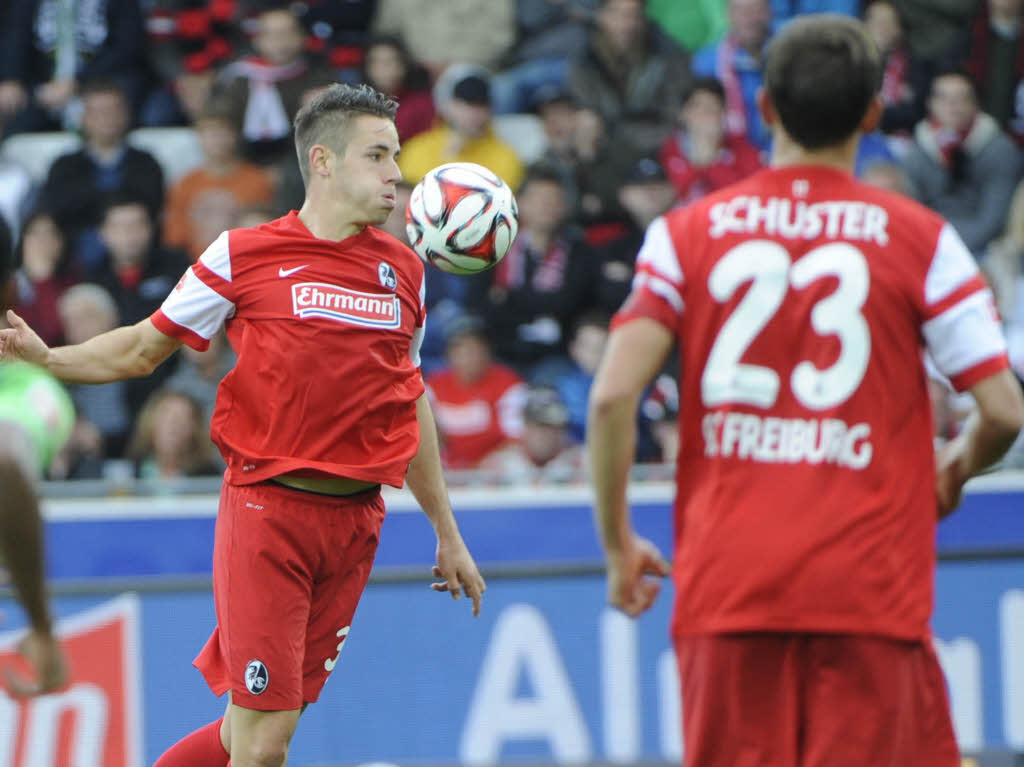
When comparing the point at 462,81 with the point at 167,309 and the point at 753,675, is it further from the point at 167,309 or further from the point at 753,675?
the point at 753,675

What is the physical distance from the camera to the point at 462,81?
1048 cm

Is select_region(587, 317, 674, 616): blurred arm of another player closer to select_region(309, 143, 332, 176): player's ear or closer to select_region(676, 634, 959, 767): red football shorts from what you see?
select_region(676, 634, 959, 767): red football shorts

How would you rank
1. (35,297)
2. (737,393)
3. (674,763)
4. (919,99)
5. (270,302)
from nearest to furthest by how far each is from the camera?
(737,393) < (270,302) < (674,763) < (35,297) < (919,99)

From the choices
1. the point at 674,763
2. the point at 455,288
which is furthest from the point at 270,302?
the point at 455,288

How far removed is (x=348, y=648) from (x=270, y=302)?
3080mm

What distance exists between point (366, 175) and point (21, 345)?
3.90 ft

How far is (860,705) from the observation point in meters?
3.64

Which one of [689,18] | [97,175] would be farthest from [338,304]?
[689,18]

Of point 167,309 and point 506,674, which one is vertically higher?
point 167,309

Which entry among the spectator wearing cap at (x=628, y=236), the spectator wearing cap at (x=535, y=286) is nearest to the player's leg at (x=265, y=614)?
the spectator wearing cap at (x=535, y=286)

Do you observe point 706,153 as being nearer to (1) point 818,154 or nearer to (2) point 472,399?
(2) point 472,399

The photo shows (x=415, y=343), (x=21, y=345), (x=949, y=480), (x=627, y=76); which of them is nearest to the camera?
(x=949, y=480)

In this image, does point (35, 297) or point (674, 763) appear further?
point (35, 297)

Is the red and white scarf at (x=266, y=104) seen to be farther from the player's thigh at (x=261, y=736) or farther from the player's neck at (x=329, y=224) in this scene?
the player's thigh at (x=261, y=736)
